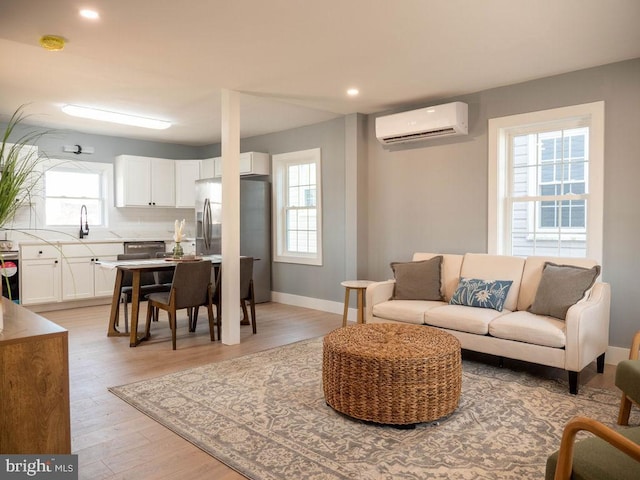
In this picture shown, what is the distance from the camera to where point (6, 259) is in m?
5.72

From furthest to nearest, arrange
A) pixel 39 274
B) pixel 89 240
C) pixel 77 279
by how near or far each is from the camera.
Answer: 1. pixel 89 240
2. pixel 77 279
3. pixel 39 274

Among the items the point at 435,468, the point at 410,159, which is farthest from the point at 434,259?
the point at 435,468

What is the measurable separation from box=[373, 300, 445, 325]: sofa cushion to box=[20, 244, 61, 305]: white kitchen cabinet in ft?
14.2

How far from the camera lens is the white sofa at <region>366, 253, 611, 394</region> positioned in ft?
10.4

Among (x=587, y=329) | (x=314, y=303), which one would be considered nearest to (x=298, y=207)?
(x=314, y=303)

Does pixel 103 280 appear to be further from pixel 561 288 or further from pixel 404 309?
pixel 561 288

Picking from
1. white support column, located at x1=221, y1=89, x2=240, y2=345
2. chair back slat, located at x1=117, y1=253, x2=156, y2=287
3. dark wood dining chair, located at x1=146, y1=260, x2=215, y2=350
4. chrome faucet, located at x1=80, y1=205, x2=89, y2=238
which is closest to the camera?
dark wood dining chair, located at x1=146, y1=260, x2=215, y2=350

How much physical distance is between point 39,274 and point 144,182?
6.63 feet

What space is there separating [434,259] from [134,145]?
5244 mm

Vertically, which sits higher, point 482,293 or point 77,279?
point 482,293

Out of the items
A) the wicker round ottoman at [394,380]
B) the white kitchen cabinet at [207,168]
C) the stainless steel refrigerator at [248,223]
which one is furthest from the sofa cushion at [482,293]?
the white kitchen cabinet at [207,168]

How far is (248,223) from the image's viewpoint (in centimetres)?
654

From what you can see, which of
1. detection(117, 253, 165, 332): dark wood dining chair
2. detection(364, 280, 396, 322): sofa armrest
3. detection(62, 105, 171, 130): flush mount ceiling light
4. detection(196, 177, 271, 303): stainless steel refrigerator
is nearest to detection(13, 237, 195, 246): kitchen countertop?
detection(196, 177, 271, 303): stainless steel refrigerator

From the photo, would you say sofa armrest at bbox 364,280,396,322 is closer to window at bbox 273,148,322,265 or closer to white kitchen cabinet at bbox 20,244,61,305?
window at bbox 273,148,322,265
